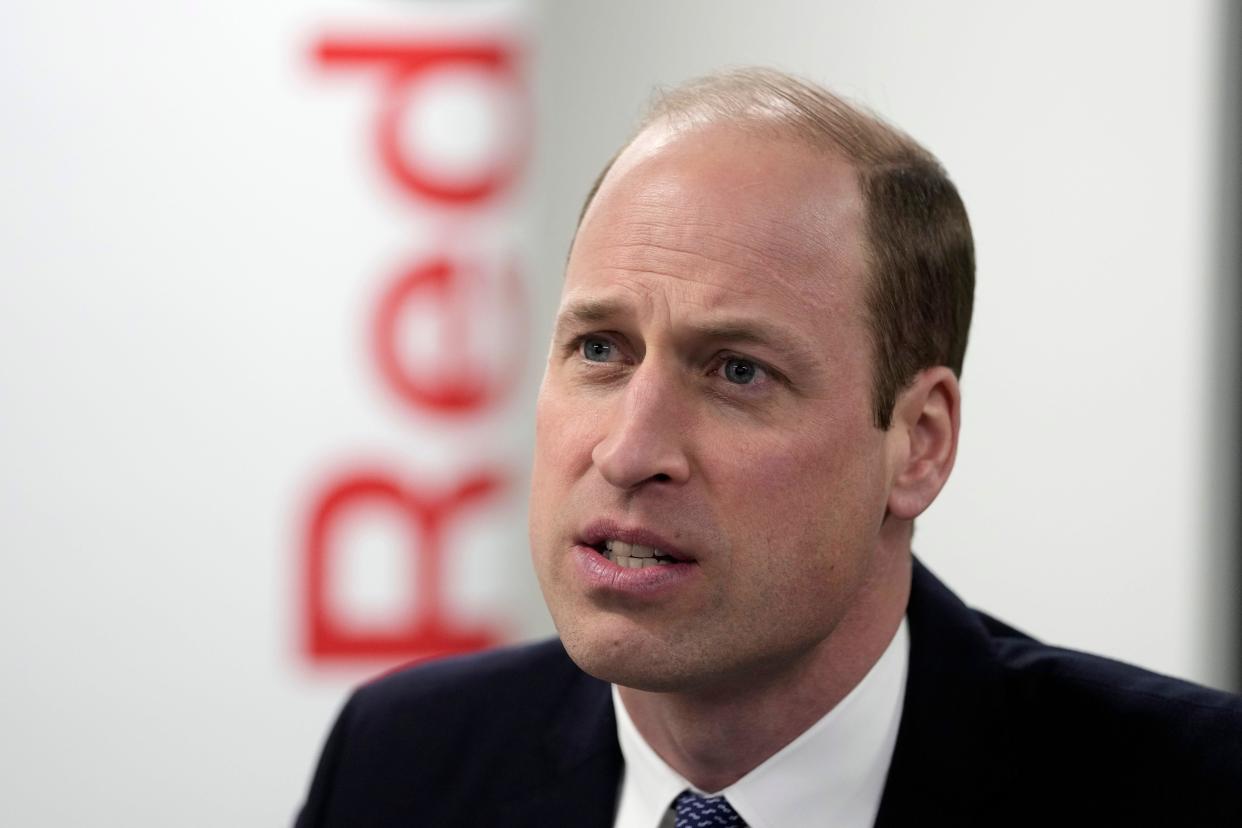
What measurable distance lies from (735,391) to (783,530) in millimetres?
142

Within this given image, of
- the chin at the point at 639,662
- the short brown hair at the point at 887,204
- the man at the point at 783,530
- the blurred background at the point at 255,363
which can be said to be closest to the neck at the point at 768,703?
the man at the point at 783,530

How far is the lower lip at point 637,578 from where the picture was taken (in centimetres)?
127

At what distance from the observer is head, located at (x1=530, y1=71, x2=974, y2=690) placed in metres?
1.29

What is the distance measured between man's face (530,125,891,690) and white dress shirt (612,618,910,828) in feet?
0.31

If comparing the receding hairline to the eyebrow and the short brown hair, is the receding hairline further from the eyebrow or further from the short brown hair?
the eyebrow

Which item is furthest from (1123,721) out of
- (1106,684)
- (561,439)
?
(561,439)

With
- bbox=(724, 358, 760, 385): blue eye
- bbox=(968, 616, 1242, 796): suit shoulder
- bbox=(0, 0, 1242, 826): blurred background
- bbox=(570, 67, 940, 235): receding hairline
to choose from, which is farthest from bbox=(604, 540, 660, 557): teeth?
bbox=(0, 0, 1242, 826): blurred background

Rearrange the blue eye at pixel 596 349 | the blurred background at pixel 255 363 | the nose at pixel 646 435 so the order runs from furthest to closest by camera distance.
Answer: the blurred background at pixel 255 363
the blue eye at pixel 596 349
the nose at pixel 646 435

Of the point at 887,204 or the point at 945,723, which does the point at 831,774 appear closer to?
the point at 945,723

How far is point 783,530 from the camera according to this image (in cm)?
132

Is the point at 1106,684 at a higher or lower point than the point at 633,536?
lower

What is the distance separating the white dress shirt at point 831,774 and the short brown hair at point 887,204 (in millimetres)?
312

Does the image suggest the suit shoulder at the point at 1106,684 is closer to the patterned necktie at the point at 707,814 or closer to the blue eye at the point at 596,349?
the patterned necktie at the point at 707,814

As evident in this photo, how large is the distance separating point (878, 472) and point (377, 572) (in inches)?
80.5
